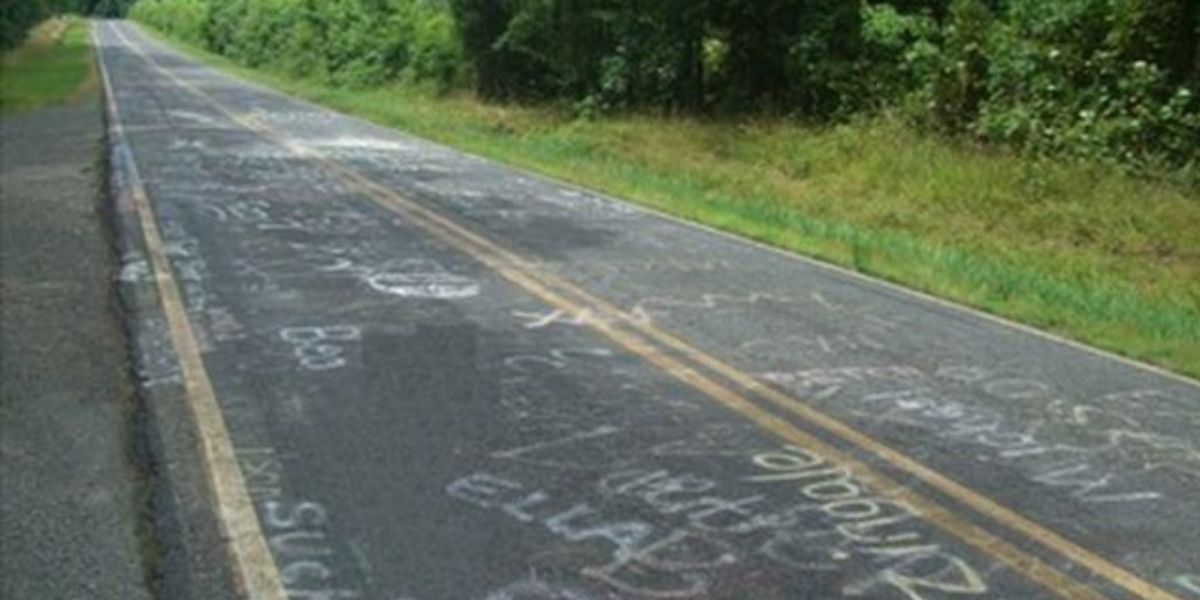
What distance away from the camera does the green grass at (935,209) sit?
1150 centimetres

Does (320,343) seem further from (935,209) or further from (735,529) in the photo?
(935,209)

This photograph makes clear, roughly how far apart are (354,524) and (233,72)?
47411 millimetres

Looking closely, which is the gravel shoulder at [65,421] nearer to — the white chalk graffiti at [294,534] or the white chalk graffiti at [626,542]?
the white chalk graffiti at [294,534]

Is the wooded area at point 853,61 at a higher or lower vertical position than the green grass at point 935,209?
higher

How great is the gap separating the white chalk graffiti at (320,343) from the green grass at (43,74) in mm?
22123

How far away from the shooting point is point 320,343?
8539mm

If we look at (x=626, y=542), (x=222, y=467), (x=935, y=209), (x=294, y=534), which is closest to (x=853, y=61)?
(x=935, y=209)

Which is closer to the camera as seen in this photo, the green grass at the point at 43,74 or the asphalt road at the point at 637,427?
the asphalt road at the point at 637,427

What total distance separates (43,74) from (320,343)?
3700 cm

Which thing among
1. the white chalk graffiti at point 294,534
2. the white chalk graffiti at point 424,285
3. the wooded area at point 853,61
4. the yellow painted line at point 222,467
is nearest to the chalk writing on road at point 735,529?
the white chalk graffiti at point 294,534

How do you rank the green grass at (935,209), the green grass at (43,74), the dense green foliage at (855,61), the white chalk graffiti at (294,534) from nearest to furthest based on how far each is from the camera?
the white chalk graffiti at (294,534), the green grass at (935,209), the dense green foliage at (855,61), the green grass at (43,74)

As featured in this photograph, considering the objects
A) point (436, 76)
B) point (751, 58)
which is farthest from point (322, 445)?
point (436, 76)

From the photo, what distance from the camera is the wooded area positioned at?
59.5 ft

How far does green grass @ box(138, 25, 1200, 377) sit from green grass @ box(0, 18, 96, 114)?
11087 mm
